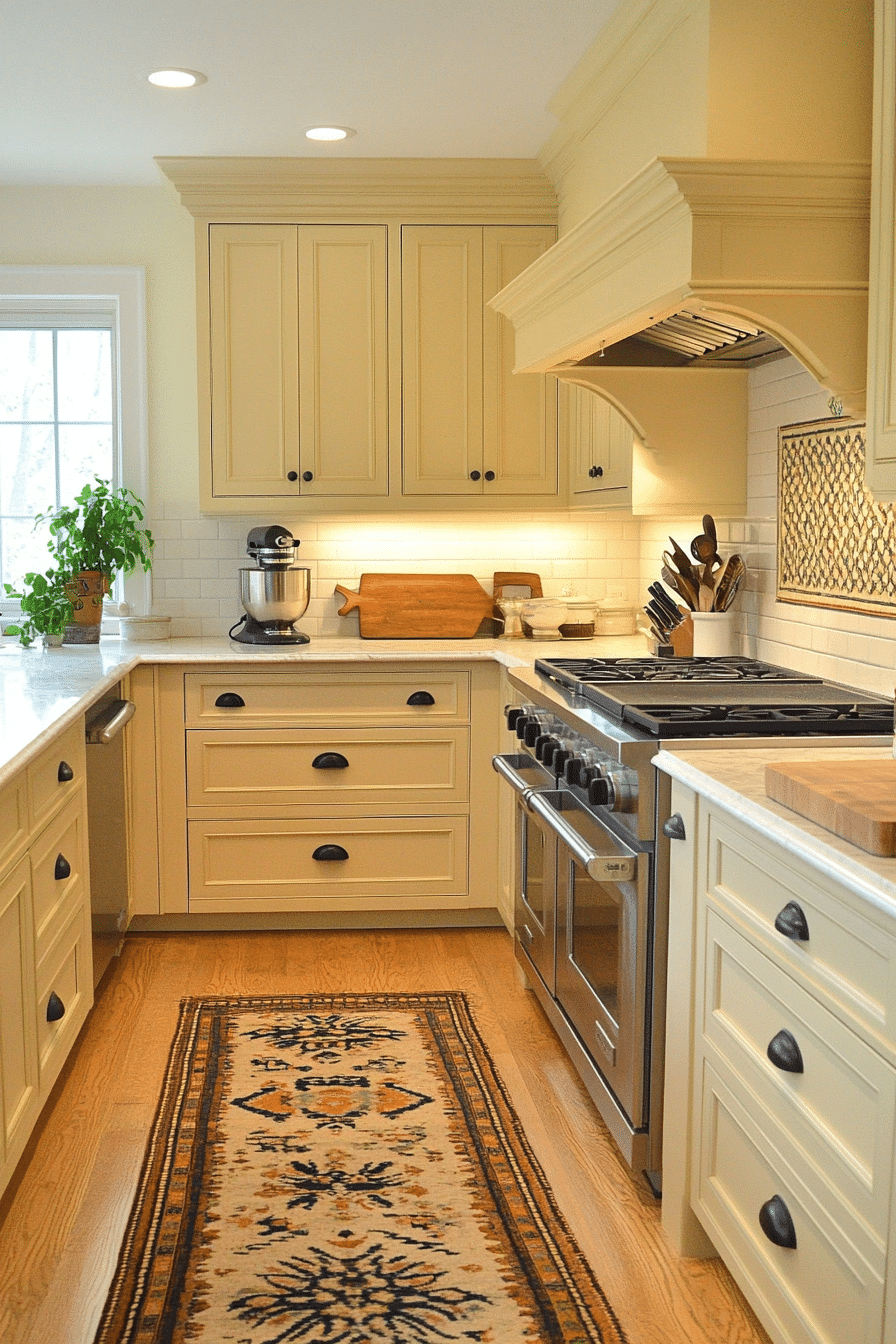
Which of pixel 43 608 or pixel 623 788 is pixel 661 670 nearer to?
pixel 623 788

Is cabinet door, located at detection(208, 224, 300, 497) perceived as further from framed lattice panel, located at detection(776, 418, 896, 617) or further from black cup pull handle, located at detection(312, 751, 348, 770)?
framed lattice panel, located at detection(776, 418, 896, 617)

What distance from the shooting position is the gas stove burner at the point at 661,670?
10.2 ft

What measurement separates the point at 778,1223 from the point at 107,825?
243 cm

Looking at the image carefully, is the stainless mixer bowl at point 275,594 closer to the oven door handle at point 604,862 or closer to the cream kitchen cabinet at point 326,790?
the cream kitchen cabinet at point 326,790

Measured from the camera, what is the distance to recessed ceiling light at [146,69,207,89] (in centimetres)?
346

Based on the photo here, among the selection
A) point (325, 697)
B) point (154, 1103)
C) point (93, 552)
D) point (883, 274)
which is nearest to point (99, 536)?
point (93, 552)

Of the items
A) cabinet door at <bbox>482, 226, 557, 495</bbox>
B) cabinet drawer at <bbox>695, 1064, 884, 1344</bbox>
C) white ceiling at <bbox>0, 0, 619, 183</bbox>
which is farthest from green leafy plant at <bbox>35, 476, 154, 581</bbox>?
cabinet drawer at <bbox>695, 1064, 884, 1344</bbox>

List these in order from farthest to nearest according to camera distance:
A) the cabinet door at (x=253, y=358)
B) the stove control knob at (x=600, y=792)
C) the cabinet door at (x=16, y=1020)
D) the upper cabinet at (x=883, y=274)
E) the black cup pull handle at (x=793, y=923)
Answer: the cabinet door at (x=253, y=358), the stove control knob at (x=600, y=792), the cabinet door at (x=16, y=1020), the upper cabinet at (x=883, y=274), the black cup pull handle at (x=793, y=923)

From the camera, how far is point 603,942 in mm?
2660

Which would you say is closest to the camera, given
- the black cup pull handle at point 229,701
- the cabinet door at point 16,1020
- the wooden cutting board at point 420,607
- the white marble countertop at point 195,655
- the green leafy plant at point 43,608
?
the cabinet door at point 16,1020

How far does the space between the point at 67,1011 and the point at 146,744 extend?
1.19 metres

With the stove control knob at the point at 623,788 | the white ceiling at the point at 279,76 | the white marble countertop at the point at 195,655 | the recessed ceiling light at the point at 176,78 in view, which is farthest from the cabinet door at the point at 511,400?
the stove control knob at the point at 623,788

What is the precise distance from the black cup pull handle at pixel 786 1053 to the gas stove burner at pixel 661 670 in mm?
1299

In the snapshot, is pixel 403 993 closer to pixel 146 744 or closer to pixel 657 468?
pixel 146 744
